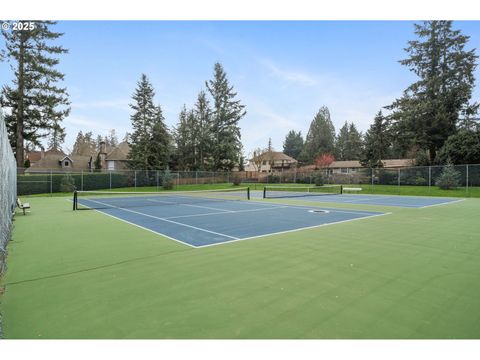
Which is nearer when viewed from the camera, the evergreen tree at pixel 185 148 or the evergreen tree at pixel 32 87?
the evergreen tree at pixel 32 87

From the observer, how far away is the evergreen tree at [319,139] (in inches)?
2591

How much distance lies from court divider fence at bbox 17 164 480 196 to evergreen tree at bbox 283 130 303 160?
4679 centimetres

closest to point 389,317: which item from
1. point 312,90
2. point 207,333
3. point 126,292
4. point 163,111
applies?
point 207,333

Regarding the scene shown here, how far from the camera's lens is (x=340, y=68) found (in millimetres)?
19094

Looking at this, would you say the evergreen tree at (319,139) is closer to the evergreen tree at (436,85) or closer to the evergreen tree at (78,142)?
the evergreen tree at (436,85)

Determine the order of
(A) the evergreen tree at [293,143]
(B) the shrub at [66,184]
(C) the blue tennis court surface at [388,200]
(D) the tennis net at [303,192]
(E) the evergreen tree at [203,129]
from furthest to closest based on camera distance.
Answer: (A) the evergreen tree at [293,143], (E) the evergreen tree at [203,129], (B) the shrub at [66,184], (D) the tennis net at [303,192], (C) the blue tennis court surface at [388,200]

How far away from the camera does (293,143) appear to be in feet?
277

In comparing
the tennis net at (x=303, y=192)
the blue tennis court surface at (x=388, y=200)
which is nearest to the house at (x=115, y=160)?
the tennis net at (x=303, y=192)

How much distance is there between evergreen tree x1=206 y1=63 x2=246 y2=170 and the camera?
41.3 meters

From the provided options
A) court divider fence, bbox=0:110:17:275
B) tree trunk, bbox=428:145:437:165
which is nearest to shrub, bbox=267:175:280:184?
tree trunk, bbox=428:145:437:165

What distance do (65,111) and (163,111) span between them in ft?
40.1

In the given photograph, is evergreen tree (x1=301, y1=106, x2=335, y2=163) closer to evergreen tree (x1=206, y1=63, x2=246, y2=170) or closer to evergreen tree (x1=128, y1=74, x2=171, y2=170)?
evergreen tree (x1=206, y1=63, x2=246, y2=170)

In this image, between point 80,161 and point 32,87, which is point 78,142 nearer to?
point 80,161

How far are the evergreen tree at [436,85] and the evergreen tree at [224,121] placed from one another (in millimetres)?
21674
